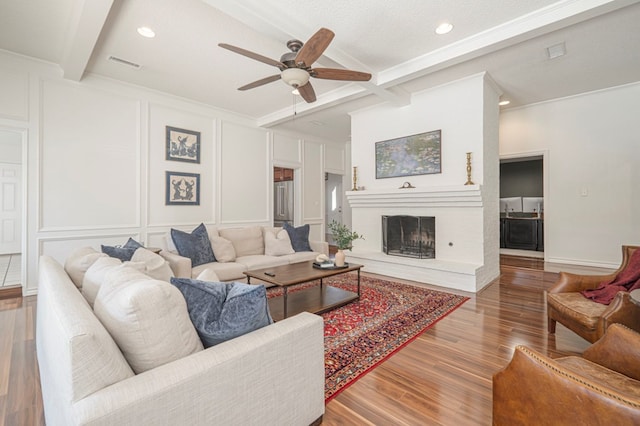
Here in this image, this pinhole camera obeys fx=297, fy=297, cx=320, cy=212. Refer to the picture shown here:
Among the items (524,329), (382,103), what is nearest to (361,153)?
(382,103)

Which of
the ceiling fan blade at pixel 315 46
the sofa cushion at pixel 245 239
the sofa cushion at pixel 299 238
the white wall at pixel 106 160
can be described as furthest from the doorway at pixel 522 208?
the white wall at pixel 106 160

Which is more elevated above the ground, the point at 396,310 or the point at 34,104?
the point at 34,104

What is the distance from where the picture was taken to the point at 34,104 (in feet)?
12.0

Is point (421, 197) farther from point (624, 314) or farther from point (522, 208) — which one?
point (522, 208)

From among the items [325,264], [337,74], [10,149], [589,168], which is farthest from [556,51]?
[10,149]

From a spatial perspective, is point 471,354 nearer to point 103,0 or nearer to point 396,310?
point 396,310

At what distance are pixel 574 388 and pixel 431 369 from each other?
1.18 m

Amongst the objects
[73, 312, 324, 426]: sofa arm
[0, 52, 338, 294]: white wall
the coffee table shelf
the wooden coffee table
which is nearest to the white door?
[0, 52, 338, 294]: white wall

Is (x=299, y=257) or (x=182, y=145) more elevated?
(x=182, y=145)

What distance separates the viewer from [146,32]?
305cm

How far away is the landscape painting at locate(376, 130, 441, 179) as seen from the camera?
452 centimetres

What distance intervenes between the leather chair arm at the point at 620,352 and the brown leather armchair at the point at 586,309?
572mm

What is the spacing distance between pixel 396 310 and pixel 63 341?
9.15 ft

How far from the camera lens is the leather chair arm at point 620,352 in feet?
4.32
